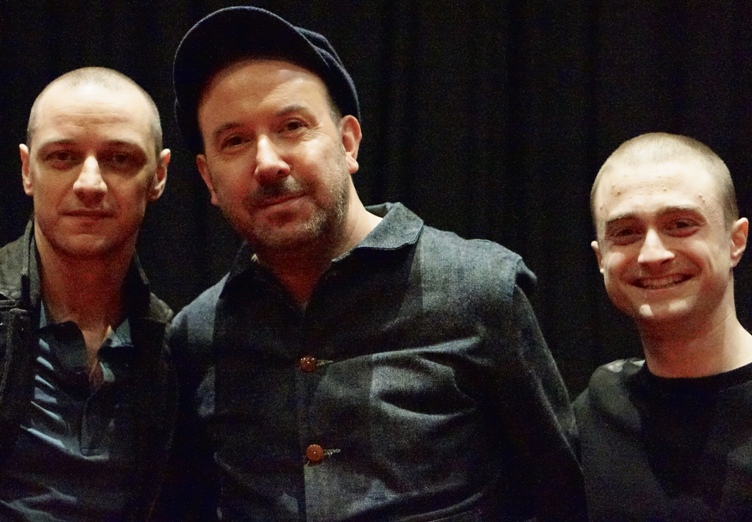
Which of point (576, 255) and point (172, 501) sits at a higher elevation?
point (576, 255)

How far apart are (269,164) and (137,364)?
0.51 metres

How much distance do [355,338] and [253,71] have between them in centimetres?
49

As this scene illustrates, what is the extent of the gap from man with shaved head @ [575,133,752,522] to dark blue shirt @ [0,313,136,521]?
0.85m

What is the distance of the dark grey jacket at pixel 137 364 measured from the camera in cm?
141

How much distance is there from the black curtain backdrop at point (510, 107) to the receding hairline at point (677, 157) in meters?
0.76

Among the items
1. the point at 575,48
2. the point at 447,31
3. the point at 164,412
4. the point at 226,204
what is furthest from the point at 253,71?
the point at 575,48

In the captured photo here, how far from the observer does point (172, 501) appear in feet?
5.33

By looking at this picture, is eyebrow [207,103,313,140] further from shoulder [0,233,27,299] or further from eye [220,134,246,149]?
shoulder [0,233,27,299]

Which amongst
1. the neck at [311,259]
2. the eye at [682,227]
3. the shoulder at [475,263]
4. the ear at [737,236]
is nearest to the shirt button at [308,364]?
the neck at [311,259]

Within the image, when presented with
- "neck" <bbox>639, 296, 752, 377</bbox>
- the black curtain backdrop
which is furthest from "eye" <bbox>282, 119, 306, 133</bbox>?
the black curtain backdrop

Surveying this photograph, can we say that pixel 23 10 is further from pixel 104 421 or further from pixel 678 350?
pixel 678 350

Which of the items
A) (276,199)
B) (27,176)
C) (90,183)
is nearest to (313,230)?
(276,199)

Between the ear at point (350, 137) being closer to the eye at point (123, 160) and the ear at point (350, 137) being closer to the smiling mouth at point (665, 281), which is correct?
the eye at point (123, 160)

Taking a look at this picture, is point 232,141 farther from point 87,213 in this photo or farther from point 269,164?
point 87,213
